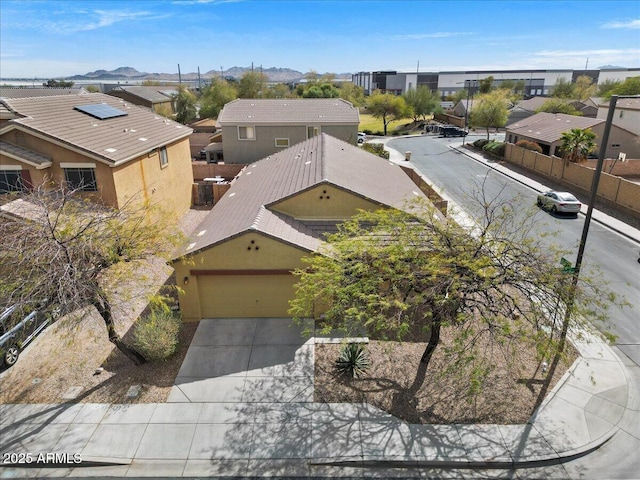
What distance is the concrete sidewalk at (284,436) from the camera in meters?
9.69

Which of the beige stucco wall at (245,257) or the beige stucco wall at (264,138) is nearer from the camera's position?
the beige stucco wall at (245,257)

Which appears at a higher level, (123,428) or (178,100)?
(178,100)

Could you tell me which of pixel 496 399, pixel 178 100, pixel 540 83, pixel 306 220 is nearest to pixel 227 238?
pixel 306 220

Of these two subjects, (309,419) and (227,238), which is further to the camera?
(227,238)

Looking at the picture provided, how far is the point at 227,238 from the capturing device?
14336mm

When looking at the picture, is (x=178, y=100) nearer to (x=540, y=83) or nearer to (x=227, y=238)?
(x=227, y=238)

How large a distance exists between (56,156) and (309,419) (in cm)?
1677

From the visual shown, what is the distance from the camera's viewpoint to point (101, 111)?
24.1 meters

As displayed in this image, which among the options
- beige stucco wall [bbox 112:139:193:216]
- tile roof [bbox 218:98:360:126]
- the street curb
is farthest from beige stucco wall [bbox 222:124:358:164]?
the street curb

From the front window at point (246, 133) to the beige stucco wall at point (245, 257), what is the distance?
26.1 metres

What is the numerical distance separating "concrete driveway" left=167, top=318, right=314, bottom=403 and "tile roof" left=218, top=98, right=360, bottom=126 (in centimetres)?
2693

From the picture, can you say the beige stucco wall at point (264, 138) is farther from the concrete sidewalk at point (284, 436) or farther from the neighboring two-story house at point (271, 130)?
the concrete sidewalk at point (284, 436)

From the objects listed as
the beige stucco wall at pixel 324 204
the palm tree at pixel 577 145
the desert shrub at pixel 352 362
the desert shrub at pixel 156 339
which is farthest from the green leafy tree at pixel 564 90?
the desert shrub at pixel 156 339

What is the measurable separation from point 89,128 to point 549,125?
140 ft
